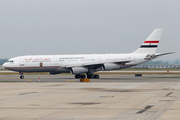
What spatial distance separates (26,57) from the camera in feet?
195

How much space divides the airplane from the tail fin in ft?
5.40

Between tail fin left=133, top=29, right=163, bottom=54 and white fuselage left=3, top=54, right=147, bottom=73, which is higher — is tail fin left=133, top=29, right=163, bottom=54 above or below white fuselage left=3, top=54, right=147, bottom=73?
above

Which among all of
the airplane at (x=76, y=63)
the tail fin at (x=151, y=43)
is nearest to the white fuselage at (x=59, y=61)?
the airplane at (x=76, y=63)

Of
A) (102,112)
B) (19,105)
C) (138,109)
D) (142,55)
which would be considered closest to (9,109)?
(19,105)

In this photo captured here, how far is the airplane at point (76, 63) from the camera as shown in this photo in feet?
191

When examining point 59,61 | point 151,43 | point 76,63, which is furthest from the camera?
point 151,43

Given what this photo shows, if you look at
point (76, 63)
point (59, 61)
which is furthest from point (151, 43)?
point (59, 61)

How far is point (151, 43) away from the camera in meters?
65.6

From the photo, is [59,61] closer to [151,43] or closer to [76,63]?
[76,63]

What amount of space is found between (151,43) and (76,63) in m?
17.5

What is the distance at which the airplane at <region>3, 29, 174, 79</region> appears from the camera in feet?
191

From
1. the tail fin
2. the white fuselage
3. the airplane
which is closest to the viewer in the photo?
the airplane

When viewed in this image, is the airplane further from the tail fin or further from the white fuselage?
the tail fin

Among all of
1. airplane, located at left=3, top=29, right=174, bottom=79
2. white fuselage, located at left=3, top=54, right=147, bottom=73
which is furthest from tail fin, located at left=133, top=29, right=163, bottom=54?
white fuselage, located at left=3, top=54, right=147, bottom=73
